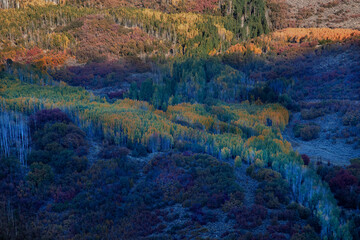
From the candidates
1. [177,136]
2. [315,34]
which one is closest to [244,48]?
[315,34]

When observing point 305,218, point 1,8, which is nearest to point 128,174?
point 305,218

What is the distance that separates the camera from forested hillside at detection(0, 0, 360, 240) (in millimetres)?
11258

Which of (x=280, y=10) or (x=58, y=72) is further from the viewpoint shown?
(x=280, y=10)

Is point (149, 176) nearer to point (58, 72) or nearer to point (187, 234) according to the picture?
point (187, 234)

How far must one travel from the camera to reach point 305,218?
1088 centimetres

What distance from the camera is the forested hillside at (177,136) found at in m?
11.3

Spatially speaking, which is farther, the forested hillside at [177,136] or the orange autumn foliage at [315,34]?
the orange autumn foliage at [315,34]

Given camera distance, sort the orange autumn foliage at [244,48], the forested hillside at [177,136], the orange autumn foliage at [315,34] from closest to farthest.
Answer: the forested hillside at [177,136] < the orange autumn foliage at [315,34] < the orange autumn foliage at [244,48]

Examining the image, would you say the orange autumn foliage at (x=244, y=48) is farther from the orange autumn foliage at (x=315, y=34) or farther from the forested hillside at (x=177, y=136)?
the orange autumn foliage at (x=315, y=34)

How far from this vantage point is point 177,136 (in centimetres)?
1928

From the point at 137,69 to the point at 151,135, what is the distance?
2605 cm

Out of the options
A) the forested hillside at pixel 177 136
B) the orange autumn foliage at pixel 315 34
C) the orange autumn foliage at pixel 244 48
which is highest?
the orange autumn foliage at pixel 315 34

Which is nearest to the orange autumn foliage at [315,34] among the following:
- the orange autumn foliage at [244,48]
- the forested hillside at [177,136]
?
the forested hillside at [177,136]

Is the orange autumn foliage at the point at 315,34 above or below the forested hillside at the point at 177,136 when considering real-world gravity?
above
